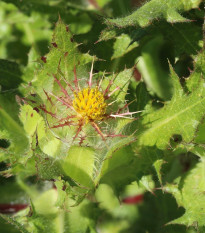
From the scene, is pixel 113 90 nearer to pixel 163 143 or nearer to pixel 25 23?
pixel 163 143

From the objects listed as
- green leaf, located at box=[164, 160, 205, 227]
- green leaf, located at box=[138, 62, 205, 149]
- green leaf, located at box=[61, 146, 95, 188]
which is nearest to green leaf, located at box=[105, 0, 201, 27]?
green leaf, located at box=[138, 62, 205, 149]

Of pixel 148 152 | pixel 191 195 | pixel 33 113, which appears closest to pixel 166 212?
pixel 191 195

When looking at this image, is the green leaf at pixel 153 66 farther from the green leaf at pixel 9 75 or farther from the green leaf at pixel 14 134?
the green leaf at pixel 14 134

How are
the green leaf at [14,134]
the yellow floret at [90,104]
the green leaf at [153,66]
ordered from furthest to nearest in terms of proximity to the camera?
the green leaf at [153,66], the green leaf at [14,134], the yellow floret at [90,104]

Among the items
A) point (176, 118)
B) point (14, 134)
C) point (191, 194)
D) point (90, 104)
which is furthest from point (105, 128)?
point (191, 194)

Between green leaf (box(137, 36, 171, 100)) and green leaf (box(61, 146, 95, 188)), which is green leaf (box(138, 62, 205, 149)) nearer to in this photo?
green leaf (box(61, 146, 95, 188))

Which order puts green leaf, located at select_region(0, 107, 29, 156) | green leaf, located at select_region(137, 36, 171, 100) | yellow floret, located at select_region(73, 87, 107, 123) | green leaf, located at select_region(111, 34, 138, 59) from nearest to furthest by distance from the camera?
yellow floret, located at select_region(73, 87, 107, 123), green leaf, located at select_region(0, 107, 29, 156), green leaf, located at select_region(111, 34, 138, 59), green leaf, located at select_region(137, 36, 171, 100)

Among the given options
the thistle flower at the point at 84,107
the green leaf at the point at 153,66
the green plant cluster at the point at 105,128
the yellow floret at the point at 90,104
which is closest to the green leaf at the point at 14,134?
the green plant cluster at the point at 105,128
